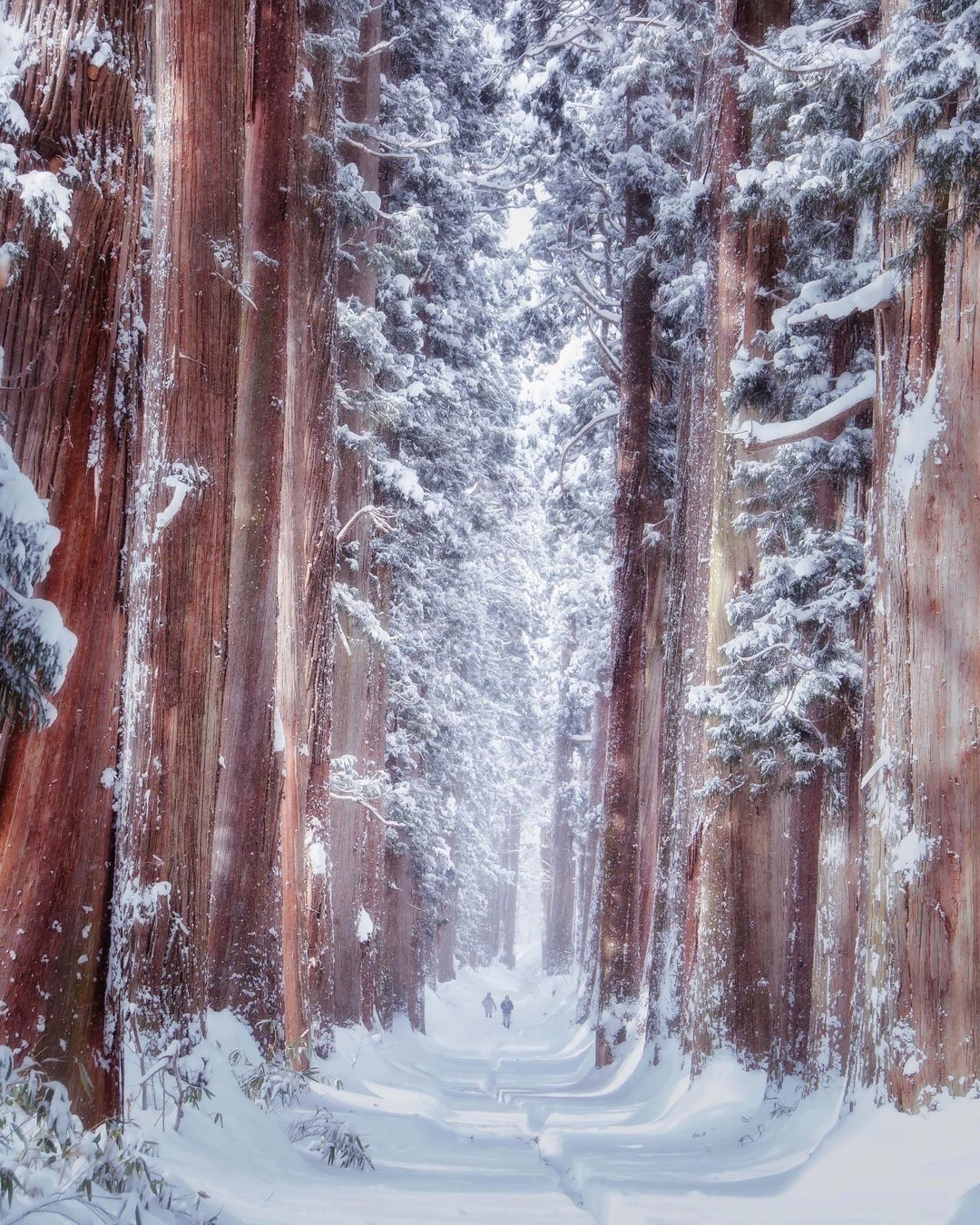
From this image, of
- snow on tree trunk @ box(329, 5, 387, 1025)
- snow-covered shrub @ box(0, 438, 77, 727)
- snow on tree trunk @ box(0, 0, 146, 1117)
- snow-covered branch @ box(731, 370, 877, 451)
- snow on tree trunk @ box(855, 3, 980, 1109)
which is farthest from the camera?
snow on tree trunk @ box(329, 5, 387, 1025)

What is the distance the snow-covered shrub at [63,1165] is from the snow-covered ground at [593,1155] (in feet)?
1.43

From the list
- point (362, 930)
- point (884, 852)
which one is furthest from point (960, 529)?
point (362, 930)

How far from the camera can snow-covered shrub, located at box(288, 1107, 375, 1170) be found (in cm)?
642

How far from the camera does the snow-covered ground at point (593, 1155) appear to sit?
499 centimetres

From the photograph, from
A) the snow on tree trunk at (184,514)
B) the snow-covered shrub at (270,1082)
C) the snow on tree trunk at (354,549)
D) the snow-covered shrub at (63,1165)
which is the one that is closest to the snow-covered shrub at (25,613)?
the snow-covered shrub at (63,1165)

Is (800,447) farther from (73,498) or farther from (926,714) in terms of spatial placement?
(73,498)

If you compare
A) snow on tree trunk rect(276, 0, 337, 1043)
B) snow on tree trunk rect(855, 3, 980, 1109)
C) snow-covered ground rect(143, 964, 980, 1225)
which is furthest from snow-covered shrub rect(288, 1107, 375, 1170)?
snow on tree trunk rect(855, 3, 980, 1109)

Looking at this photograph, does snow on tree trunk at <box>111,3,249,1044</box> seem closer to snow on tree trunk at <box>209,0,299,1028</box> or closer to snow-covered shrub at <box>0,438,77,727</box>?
snow on tree trunk at <box>209,0,299,1028</box>

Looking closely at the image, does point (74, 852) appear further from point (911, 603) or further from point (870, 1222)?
point (911, 603)

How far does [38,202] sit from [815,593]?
726cm

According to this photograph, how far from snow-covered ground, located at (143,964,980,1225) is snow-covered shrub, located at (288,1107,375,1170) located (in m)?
0.11

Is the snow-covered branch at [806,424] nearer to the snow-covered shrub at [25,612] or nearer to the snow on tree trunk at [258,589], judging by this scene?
the snow on tree trunk at [258,589]

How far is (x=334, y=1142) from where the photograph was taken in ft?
21.2

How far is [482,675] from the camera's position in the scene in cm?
3459
